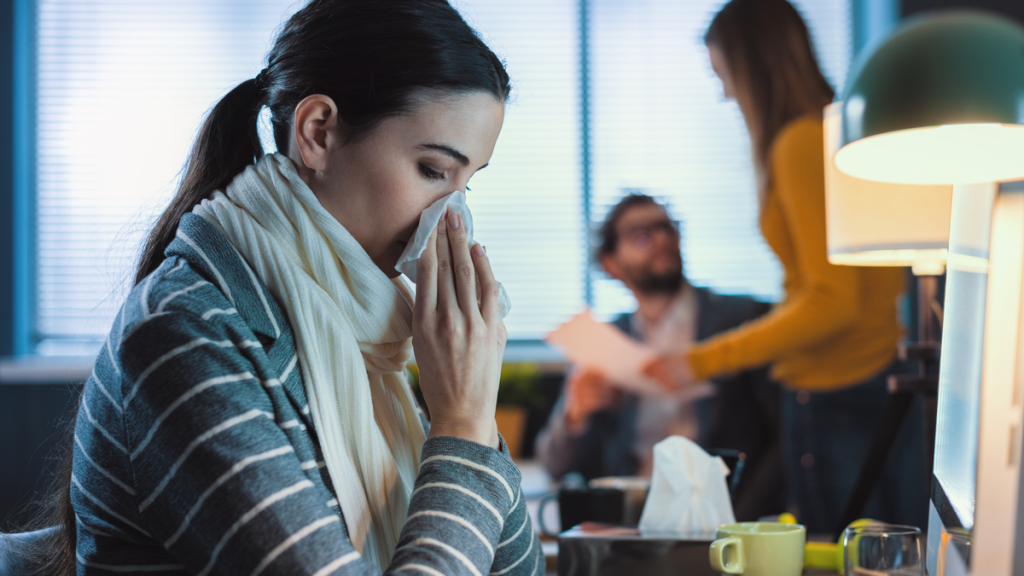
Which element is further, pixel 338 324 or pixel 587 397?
pixel 587 397

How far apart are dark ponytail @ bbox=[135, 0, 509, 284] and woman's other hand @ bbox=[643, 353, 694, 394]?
4.76 feet

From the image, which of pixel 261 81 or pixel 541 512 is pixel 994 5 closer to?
pixel 541 512

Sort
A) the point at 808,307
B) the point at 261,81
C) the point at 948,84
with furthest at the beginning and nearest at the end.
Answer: the point at 808,307, the point at 261,81, the point at 948,84

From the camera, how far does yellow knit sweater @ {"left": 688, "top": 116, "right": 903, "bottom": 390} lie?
2053mm

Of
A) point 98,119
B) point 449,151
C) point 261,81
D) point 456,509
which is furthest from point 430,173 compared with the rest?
point 98,119

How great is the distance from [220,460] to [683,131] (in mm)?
2611

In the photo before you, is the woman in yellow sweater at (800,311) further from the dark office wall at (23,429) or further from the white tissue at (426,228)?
the dark office wall at (23,429)

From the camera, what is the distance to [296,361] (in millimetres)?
736

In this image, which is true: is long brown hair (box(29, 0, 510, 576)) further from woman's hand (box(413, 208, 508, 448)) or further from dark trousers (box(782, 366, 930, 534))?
dark trousers (box(782, 366, 930, 534))

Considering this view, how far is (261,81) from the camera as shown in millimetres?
928

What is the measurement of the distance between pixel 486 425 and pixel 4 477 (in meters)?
2.61

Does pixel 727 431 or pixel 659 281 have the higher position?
pixel 659 281

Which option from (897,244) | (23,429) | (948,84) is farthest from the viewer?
(23,429)

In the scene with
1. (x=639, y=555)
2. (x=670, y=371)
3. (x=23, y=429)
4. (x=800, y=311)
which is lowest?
(x=23, y=429)
